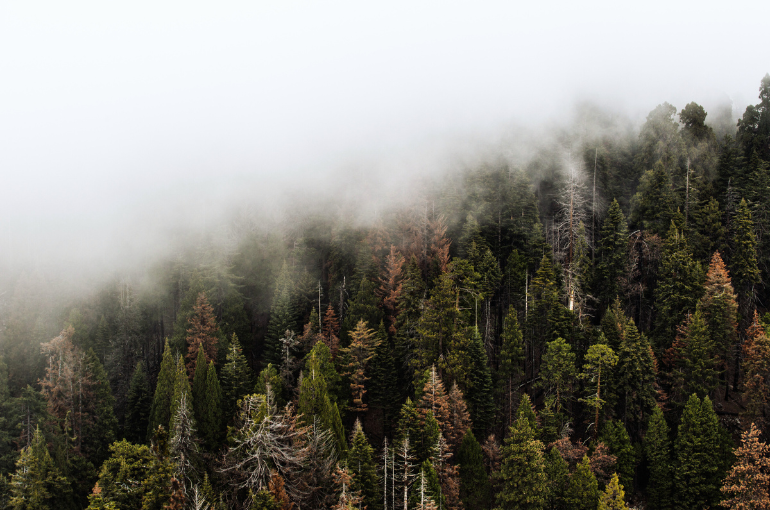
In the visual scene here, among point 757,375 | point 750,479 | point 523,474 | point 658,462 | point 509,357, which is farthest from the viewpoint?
point 509,357

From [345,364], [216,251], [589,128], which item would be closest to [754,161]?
[589,128]

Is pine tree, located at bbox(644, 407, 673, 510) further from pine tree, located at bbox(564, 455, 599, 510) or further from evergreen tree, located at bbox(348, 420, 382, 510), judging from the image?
evergreen tree, located at bbox(348, 420, 382, 510)

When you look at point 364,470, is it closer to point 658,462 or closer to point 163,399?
point 163,399

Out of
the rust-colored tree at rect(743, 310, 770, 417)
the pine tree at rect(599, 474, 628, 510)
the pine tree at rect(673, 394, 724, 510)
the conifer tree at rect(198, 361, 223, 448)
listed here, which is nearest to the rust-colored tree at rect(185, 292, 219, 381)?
the conifer tree at rect(198, 361, 223, 448)

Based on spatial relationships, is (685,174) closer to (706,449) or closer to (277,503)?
(706,449)

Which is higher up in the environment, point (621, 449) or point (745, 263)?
point (745, 263)

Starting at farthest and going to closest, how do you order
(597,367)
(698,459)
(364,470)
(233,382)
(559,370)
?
(233,382) → (559,370) → (597,367) → (698,459) → (364,470)

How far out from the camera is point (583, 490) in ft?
140

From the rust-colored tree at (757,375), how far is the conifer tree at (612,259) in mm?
15020

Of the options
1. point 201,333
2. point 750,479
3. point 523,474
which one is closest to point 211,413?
point 201,333

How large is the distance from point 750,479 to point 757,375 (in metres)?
9.88

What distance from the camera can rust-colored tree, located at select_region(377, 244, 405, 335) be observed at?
63625 millimetres

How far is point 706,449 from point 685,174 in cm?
3838

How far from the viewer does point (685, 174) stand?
69.1 m
